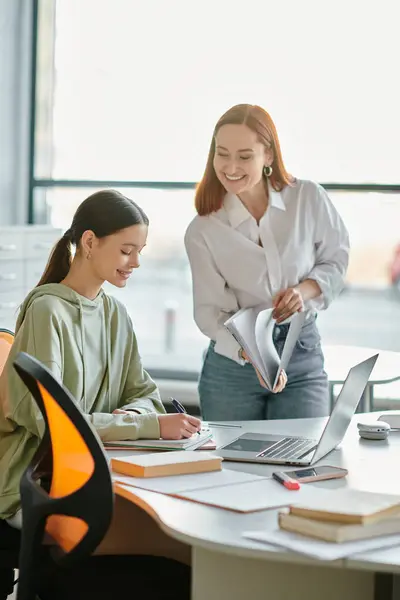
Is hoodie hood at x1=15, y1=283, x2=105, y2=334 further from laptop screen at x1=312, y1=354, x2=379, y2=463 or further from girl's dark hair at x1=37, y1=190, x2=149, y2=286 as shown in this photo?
laptop screen at x1=312, y1=354, x2=379, y2=463

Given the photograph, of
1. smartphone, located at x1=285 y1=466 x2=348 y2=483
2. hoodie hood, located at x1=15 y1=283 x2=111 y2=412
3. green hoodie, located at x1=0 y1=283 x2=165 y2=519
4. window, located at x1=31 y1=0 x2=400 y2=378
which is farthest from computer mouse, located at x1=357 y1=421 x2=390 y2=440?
window, located at x1=31 y1=0 x2=400 y2=378

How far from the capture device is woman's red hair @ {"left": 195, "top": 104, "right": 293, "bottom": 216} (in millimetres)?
2766

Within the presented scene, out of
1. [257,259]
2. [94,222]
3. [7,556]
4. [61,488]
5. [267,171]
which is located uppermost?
[267,171]

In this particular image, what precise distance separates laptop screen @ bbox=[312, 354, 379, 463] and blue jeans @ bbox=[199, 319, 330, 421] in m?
0.44

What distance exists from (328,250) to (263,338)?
1.43ft

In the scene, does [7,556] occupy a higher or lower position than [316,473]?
lower

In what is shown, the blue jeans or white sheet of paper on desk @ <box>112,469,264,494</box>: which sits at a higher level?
white sheet of paper on desk @ <box>112,469,264,494</box>

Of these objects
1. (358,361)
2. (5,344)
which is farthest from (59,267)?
(358,361)

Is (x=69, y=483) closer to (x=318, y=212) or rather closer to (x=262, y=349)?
(x=262, y=349)

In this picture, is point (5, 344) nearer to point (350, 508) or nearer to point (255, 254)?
point (255, 254)

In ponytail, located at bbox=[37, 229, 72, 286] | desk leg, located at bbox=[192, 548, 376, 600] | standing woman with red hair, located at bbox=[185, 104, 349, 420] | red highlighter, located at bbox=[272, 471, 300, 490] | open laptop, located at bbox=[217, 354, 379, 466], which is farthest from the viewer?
standing woman with red hair, located at bbox=[185, 104, 349, 420]

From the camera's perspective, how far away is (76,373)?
234 centimetres

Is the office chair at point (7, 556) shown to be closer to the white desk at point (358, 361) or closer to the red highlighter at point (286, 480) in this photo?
the red highlighter at point (286, 480)

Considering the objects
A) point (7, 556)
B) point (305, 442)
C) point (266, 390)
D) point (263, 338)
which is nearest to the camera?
point (7, 556)
